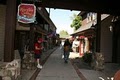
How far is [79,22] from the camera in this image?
147 feet

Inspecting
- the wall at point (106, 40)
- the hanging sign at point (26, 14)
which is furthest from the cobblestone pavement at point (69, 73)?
the wall at point (106, 40)

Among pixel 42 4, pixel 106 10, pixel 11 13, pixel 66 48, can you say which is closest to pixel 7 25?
pixel 11 13

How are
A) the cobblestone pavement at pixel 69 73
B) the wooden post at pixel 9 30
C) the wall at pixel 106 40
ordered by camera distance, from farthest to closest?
1. the wall at pixel 106 40
2. the cobblestone pavement at pixel 69 73
3. the wooden post at pixel 9 30

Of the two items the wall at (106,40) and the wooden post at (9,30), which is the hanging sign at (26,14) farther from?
the wall at (106,40)

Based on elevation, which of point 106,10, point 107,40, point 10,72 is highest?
point 106,10

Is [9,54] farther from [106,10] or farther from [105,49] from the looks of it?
[105,49]

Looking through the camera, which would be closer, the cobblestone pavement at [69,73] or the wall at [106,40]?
the cobblestone pavement at [69,73]

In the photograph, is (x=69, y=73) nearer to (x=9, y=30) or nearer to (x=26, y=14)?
(x=26, y=14)

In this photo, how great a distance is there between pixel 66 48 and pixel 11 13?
38.6 feet

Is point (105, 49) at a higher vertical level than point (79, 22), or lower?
lower

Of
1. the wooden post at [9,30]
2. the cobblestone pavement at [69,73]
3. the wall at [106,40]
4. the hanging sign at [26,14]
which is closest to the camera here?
the wooden post at [9,30]

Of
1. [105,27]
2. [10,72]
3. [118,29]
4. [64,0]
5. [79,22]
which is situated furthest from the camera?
[79,22]

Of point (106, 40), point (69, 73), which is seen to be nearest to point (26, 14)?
point (69, 73)

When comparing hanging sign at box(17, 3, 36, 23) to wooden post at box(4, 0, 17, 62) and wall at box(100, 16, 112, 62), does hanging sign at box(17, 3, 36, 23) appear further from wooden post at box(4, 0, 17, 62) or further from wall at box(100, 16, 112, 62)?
wall at box(100, 16, 112, 62)
